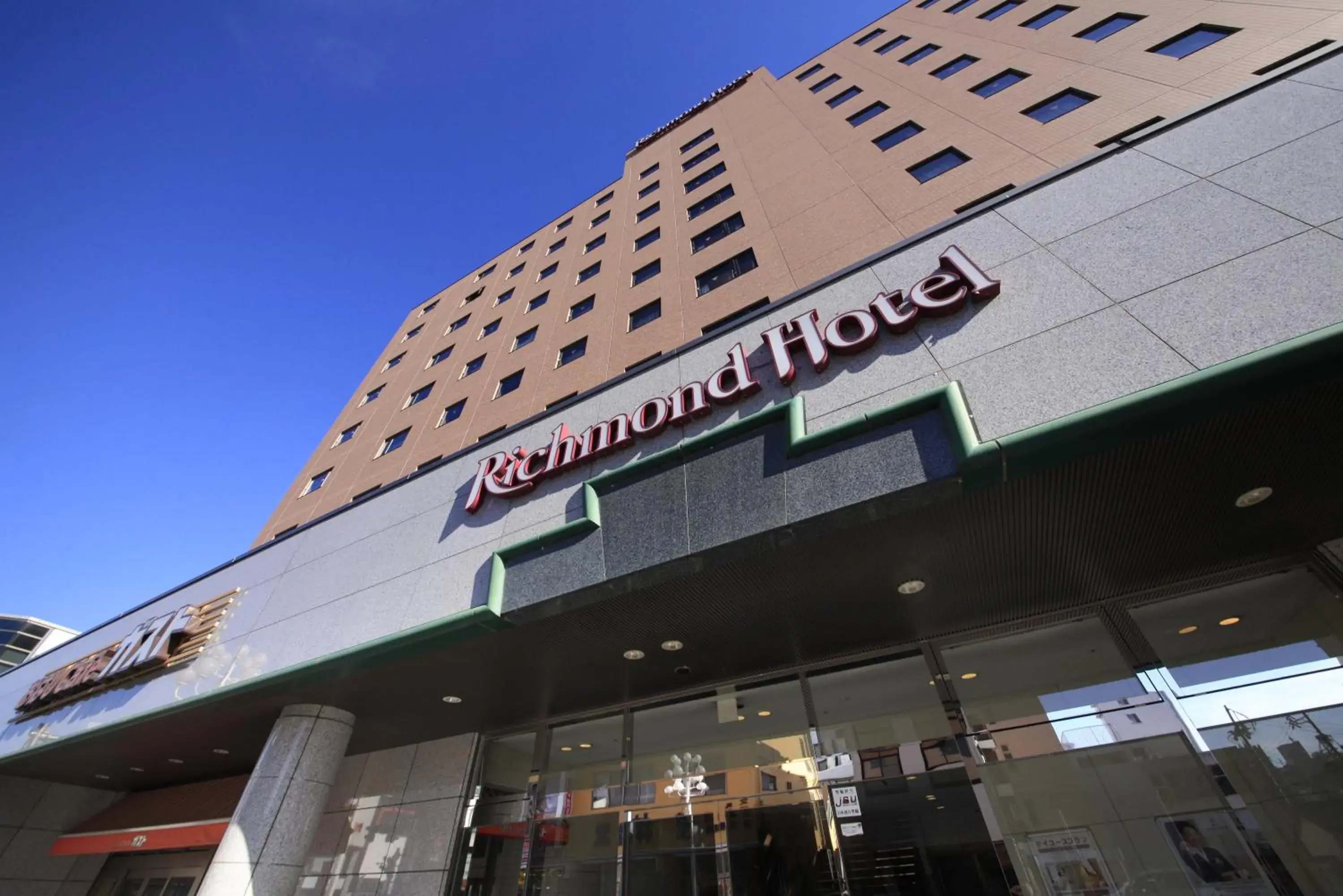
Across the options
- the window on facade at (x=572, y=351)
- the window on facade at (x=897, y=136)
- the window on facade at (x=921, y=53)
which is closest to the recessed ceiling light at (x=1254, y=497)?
the window on facade at (x=897, y=136)

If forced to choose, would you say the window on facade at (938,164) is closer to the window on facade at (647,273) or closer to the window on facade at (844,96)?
the window on facade at (647,273)

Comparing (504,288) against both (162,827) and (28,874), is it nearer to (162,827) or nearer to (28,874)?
(162,827)

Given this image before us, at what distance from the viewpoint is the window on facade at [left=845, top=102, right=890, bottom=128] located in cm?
1867

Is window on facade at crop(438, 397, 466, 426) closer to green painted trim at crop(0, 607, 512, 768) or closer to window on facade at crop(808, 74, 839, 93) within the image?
green painted trim at crop(0, 607, 512, 768)

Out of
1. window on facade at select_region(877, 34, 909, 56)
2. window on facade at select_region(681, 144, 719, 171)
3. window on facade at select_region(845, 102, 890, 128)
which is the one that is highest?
window on facade at select_region(877, 34, 909, 56)

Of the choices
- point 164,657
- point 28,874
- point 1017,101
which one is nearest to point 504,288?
point 164,657

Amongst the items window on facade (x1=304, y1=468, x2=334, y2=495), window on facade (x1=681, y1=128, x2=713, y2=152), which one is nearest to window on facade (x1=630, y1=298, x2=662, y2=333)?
window on facade (x1=304, y1=468, x2=334, y2=495)

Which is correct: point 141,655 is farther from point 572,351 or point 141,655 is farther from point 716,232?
point 716,232

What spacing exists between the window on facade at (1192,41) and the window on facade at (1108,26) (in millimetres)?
2137

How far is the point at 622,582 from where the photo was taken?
780 centimetres

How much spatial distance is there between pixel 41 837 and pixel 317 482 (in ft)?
38.3

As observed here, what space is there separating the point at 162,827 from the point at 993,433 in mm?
19236

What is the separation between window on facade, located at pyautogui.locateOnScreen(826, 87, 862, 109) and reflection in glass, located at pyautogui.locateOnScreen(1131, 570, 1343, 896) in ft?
63.9

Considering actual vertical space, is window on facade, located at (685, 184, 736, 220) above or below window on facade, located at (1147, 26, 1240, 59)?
above
